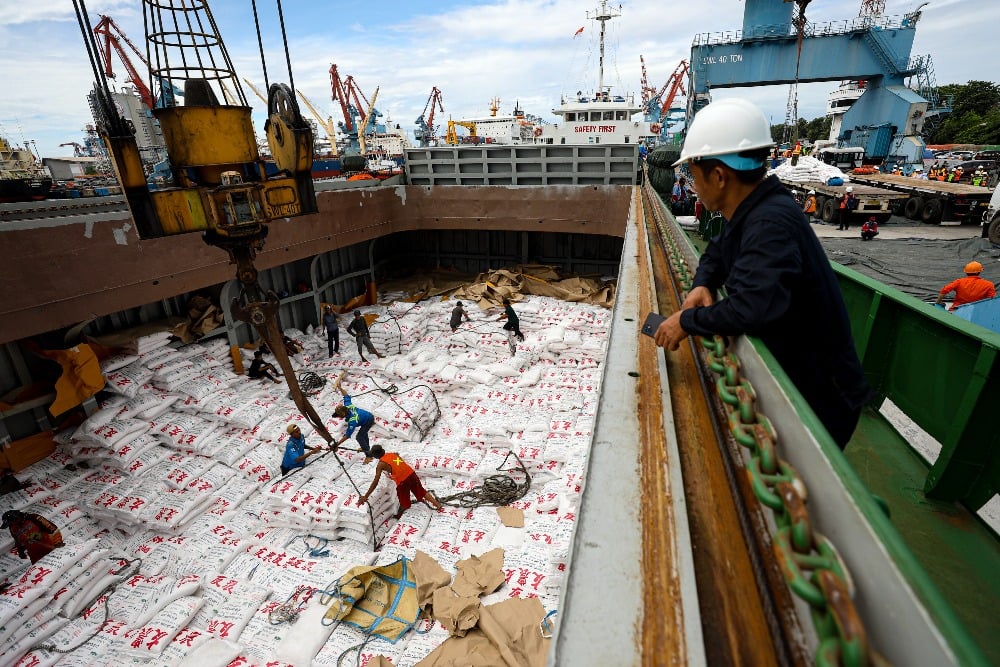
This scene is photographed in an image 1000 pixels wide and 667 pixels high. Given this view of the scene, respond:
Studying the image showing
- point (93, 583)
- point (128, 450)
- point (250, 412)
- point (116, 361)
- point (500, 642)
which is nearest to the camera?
point (500, 642)

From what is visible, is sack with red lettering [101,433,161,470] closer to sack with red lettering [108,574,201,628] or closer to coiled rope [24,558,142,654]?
coiled rope [24,558,142,654]

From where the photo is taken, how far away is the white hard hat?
162 centimetres

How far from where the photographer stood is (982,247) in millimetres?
9742

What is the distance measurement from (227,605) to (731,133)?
5.72m

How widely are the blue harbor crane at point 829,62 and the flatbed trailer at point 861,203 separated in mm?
11173

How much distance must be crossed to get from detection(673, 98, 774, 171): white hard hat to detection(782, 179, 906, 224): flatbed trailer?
53.1 feet

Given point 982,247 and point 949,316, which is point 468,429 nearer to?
point 949,316

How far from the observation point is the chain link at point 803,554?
30.1 inches

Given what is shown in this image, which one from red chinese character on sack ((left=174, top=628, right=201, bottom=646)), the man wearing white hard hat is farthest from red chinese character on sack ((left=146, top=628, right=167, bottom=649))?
the man wearing white hard hat

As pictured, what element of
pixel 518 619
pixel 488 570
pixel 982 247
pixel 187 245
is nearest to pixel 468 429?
pixel 488 570

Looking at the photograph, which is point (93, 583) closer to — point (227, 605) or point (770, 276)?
point (227, 605)

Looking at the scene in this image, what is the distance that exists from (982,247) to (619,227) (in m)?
7.62

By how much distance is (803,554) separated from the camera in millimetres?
941

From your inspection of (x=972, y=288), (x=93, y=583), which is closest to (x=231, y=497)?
(x=93, y=583)
